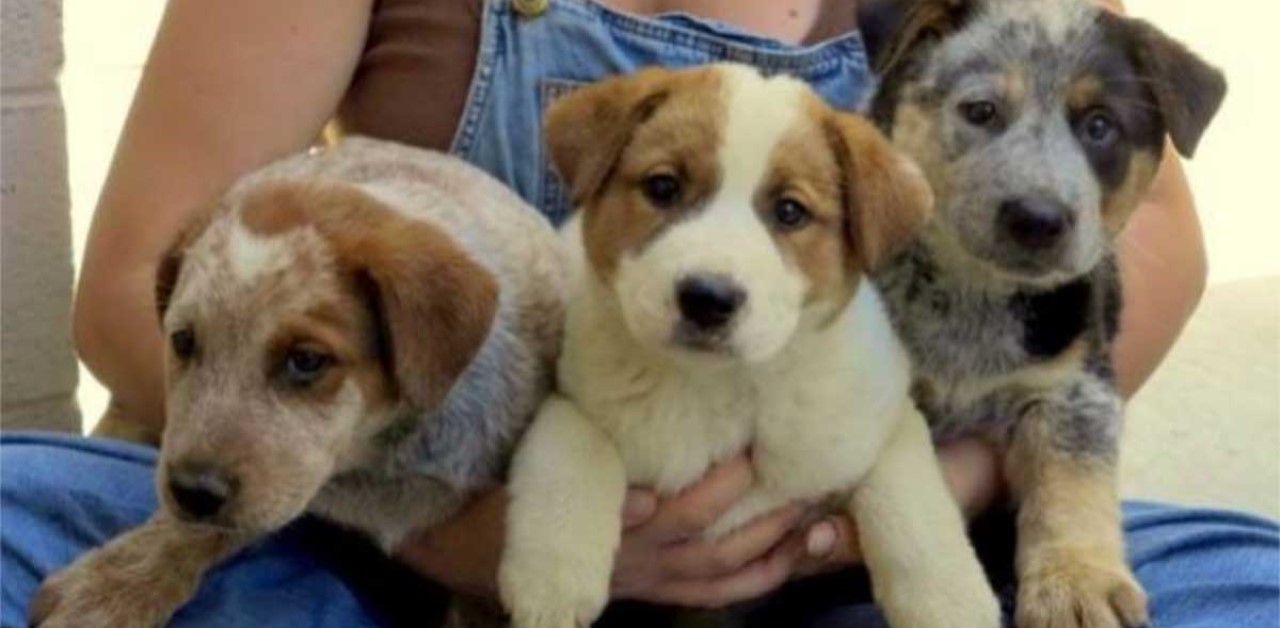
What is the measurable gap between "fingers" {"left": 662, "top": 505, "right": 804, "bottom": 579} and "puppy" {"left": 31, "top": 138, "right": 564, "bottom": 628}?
0.19 m

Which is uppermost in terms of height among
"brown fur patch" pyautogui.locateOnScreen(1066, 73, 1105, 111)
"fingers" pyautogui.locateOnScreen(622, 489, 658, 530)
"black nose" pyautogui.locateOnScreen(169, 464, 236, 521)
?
"brown fur patch" pyautogui.locateOnScreen(1066, 73, 1105, 111)

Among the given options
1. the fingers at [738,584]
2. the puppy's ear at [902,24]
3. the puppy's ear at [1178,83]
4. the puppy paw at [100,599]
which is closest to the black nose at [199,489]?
the puppy paw at [100,599]

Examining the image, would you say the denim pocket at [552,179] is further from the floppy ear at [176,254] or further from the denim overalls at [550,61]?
the floppy ear at [176,254]

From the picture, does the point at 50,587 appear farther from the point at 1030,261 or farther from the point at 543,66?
the point at 1030,261

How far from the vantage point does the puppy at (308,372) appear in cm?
154

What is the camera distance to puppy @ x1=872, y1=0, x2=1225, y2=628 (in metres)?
1.75

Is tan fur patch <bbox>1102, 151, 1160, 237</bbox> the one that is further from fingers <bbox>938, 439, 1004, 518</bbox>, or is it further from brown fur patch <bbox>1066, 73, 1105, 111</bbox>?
fingers <bbox>938, 439, 1004, 518</bbox>

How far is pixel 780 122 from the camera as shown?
158 centimetres

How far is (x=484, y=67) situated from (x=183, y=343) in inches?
22.3

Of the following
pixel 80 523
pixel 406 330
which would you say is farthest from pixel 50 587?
pixel 406 330

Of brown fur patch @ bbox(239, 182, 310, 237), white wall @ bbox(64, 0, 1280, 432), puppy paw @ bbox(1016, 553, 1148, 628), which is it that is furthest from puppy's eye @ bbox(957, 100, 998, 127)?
white wall @ bbox(64, 0, 1280, 432)

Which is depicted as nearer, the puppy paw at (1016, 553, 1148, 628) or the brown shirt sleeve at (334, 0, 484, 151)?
the puppy paw at (1016, 553, 1148, 628)

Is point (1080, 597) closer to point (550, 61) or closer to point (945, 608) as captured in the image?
point (945, 608)

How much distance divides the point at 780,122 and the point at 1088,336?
482 millimetres
